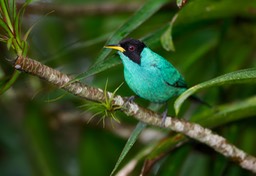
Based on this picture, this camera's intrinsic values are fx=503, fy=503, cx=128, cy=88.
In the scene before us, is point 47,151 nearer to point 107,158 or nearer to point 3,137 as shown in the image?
point 107,158

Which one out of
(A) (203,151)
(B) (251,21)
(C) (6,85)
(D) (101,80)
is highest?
(C) (6,85)

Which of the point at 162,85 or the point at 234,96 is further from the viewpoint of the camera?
the point at 234,96

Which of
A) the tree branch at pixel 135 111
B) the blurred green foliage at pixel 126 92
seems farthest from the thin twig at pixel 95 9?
the tree branch at pixel 135 111

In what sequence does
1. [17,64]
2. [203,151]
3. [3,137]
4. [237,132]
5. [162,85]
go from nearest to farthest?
1. [17,64]
2. [162,85]
3. [237,132]
4. [203,151]
5. [3,137]

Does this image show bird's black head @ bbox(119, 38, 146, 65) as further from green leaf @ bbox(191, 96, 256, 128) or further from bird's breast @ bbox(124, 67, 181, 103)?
green leaf @ bbox(191, 96, 256, 128)

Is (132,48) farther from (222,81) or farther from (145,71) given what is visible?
(222,81)

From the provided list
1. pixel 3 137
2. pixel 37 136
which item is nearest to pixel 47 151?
pixel 37 136
